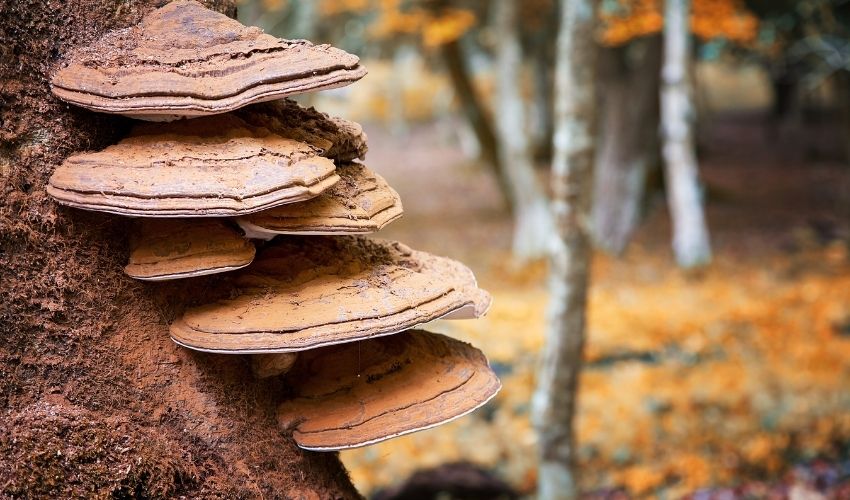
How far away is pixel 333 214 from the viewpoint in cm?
162

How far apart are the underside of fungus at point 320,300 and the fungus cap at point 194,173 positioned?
0.24m

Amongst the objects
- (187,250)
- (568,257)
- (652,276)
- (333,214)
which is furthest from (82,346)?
(652,276)

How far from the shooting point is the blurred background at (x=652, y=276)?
6867mm

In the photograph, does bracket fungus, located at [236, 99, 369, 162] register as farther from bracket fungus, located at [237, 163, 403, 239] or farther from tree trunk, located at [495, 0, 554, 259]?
tree trunk, located at [495, 0, 554, 259]

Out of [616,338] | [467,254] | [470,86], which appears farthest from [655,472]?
[470,86]

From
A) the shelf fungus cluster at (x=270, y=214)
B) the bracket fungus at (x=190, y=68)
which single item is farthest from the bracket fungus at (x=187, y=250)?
the bracket fungus at (x=190, y=68)

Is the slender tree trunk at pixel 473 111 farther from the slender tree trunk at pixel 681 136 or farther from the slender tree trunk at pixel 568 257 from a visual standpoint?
the slender tree trunk at pixel 568 257

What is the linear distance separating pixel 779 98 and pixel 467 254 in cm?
2366

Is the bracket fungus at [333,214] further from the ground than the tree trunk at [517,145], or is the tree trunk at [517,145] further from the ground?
the bracket fungus at [333,214]

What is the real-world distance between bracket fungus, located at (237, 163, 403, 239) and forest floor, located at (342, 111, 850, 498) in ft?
7.13

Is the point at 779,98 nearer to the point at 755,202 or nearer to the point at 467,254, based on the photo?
the point at 755,202

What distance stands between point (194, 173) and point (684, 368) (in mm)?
7932

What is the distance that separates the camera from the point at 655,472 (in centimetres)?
659

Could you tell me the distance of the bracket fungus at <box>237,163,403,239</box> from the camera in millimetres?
1587
